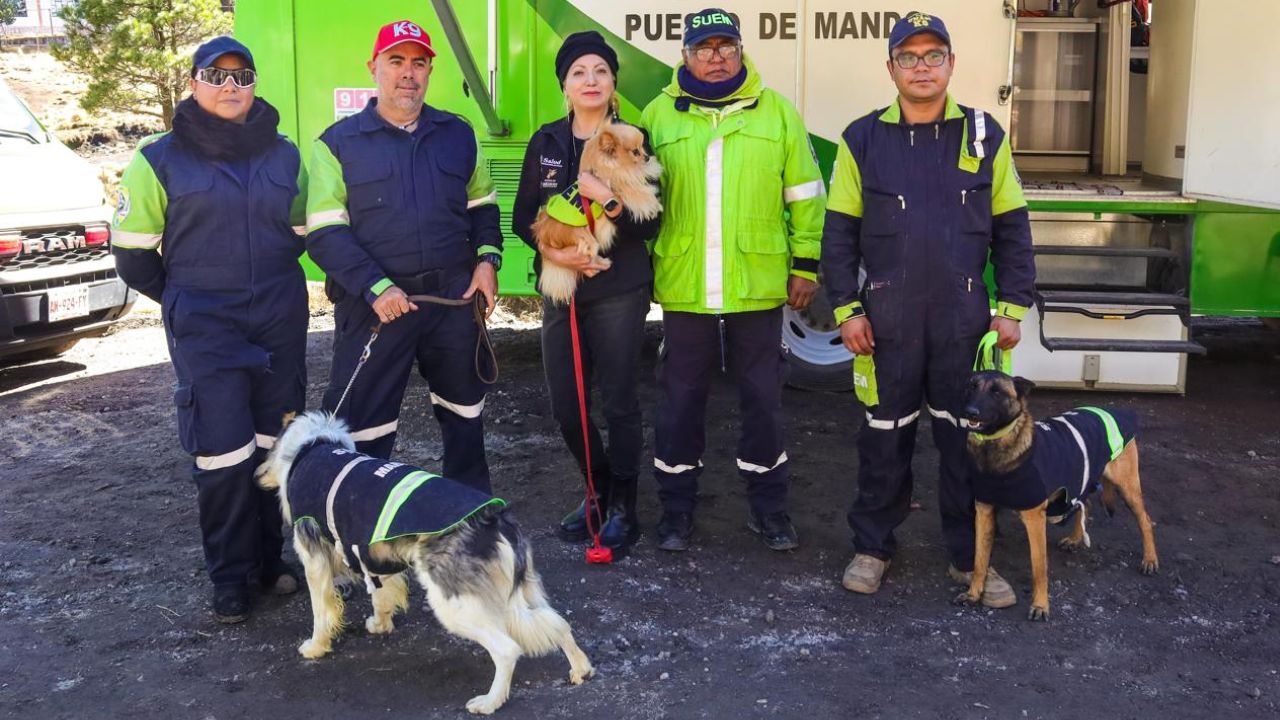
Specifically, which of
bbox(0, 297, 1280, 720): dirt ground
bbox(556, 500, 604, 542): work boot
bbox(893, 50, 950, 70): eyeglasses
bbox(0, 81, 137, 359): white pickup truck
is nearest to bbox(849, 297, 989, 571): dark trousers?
bbox(0, 297, 1280, 720): dirt ground

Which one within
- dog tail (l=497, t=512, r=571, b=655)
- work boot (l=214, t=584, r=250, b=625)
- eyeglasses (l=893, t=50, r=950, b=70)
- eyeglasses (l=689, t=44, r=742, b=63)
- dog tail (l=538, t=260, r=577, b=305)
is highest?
eyeglasses (l=689, t=44, r=742, b=63)

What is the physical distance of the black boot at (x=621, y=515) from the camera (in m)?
4.12

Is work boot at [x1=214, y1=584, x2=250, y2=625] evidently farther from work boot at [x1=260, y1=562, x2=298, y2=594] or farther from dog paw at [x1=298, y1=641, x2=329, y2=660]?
dog paw at [x1=298, y1=641, x2=329, y2=660]

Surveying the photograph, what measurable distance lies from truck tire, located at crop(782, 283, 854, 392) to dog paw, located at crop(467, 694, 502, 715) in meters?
3.74

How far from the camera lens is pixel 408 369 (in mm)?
3838

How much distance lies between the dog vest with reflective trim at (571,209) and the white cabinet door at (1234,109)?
3.57m

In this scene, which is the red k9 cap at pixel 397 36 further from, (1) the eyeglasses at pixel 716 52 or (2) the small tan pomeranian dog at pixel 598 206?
(1) the eyeglasses at pixel 716 52

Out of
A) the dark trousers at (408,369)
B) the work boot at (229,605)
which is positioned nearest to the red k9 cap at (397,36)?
the dark trousers at (408,369)

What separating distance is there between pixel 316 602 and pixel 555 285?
134cm

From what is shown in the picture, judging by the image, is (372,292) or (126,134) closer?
(372,292)

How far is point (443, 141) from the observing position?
12.4 feet

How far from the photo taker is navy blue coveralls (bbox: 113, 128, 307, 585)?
3.46 m

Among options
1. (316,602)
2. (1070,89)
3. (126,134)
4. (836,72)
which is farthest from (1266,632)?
(126,134)

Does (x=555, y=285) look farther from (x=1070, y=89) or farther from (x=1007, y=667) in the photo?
(x=1070, y=89)
